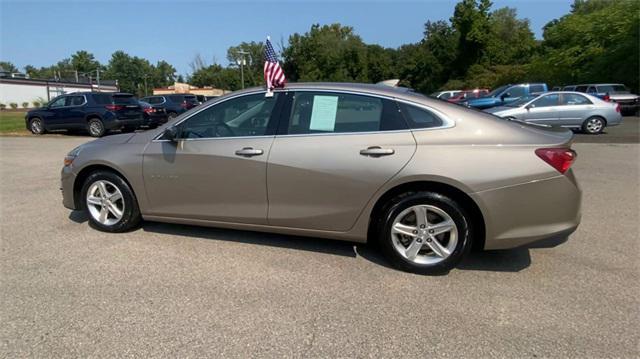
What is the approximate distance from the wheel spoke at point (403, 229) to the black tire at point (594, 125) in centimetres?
1411

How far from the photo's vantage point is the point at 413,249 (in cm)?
354

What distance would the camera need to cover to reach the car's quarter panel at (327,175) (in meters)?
3.48

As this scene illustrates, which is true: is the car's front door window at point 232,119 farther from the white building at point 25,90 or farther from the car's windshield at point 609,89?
the white building at point 25,90

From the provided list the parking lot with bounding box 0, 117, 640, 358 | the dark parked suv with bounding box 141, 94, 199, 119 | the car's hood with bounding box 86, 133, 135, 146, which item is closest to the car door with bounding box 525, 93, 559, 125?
the parking lot with bounding box 0, 117, 640, 358

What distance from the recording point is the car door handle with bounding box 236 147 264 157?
379 centimetres

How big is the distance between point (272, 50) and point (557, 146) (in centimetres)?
279

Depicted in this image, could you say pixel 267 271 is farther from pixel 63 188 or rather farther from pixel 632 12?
pixel 632 12

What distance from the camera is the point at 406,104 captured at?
361 centimetres

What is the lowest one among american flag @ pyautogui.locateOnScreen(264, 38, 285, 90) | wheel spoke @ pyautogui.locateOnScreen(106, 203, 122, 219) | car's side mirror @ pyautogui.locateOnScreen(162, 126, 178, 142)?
wheel spoke @ pyautogui.locateOnScreen(106, 203, 122, 219)

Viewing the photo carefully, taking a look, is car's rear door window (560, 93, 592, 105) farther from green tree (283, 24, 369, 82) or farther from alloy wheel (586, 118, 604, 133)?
green tree (283, 24, 369, 82)

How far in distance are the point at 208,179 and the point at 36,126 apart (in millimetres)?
16566

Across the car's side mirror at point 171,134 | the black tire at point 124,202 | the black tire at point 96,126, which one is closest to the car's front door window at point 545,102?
the car's side mirror at point 171,134

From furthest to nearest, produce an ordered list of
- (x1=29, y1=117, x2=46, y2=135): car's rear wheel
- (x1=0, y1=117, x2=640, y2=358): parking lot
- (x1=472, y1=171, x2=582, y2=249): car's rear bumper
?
(x1=29, y1=117, x2=46, y2=135): car's rear wheel < (x1=472, y1=171, x2=582, y2=249): car's rear bumper < (x1=0, y1=117, x2=640, y2=358): parking lot

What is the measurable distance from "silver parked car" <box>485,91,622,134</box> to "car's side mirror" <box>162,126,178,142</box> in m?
12.8
